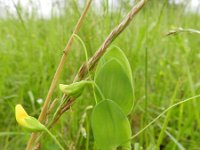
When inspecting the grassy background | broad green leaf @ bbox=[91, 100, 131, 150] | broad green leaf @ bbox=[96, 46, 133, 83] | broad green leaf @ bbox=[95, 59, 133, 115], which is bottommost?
the grassy background

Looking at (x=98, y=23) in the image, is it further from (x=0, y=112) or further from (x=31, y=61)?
(x=31, y=61)

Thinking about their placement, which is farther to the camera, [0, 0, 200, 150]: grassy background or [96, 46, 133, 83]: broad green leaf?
[0, 0, 200, 150]: grassy background

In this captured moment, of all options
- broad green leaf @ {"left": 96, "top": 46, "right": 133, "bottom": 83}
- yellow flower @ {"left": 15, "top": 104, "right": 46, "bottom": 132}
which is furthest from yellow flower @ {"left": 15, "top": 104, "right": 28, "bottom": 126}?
broad green leaf @ {"left": 96, "top": 46, "right": 133, "bottom": 83}

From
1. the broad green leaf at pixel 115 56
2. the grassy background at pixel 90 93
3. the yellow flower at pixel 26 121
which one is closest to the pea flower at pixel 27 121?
the yellow flower at pixel 26 121

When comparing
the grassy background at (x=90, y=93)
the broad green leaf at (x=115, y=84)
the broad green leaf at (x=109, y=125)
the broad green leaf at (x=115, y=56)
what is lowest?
the grassy background at (x=90, y=93)

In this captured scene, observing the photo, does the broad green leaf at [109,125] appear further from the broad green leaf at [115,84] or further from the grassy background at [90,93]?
the grassy background at [90,93]

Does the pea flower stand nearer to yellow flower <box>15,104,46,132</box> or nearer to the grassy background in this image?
yellow flower <box>15,104,46,132</box>

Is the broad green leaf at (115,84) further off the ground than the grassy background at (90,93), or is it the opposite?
the broad green leaf at (115,84)
